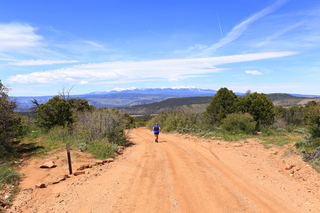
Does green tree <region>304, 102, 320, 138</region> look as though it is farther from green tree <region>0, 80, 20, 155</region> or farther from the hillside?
the hillside

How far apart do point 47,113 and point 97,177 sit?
14.5 meters

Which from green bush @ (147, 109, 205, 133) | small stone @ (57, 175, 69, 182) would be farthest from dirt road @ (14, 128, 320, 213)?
green bush @ (147, 109, 205, 133)

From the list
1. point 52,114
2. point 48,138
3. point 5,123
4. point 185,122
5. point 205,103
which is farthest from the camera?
point 205,103

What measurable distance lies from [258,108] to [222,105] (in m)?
3.88

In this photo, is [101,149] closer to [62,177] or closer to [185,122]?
[62,177]

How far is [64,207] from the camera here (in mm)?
5902

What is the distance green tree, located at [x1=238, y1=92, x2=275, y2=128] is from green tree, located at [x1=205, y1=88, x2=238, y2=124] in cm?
136

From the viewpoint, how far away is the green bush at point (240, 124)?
61.8 ft

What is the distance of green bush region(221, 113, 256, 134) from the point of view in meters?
18.8

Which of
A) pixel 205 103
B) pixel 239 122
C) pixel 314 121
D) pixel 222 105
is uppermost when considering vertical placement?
pixel 222 105

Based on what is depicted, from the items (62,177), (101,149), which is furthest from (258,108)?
(62,177)

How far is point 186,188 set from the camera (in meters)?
6.91

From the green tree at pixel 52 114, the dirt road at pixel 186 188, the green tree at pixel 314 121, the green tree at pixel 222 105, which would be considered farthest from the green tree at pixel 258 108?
the green tree at pixel 52 114

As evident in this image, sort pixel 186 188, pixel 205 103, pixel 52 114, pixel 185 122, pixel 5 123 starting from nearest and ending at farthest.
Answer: pixel 186 188, pixel 5 123, pixel 52 114, pixel 185 122, pixel 205 103
